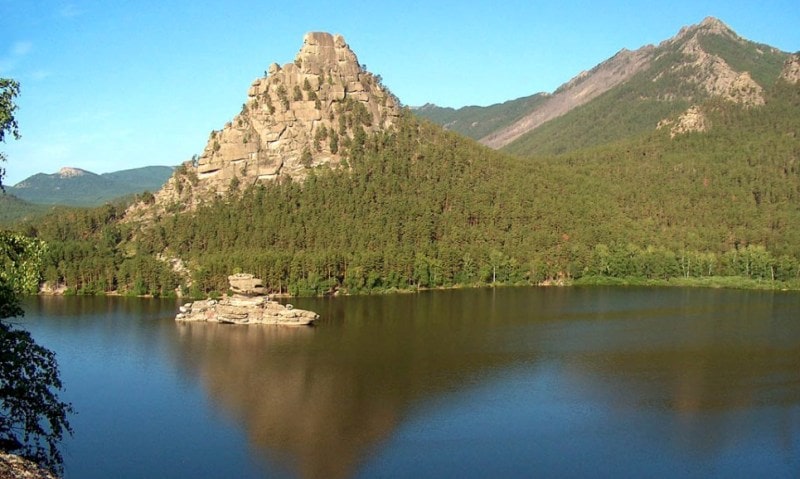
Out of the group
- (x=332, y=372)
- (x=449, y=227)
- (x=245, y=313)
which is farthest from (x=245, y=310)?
(x=449, y=227)

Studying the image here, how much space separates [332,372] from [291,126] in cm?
7857

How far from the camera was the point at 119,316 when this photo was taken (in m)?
77.8

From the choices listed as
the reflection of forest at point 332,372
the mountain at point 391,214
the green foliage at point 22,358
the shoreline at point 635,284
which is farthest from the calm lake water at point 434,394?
the mountain at point 391,214

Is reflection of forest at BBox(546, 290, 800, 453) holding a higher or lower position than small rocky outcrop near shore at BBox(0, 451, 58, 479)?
lower

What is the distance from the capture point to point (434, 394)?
47.8 meters

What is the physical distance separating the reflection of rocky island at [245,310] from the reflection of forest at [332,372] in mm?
1883

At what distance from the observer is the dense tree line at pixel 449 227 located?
9825 centimetres

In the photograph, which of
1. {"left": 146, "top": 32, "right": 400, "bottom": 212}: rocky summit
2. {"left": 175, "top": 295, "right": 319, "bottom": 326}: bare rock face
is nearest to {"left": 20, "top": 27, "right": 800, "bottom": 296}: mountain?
{"left": 146, "top": 32, "right": 400, "bottom": 212}: rocky summit

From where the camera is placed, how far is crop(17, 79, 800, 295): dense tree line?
98.2m

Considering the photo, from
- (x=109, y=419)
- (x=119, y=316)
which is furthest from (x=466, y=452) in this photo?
(x=119, y=316)

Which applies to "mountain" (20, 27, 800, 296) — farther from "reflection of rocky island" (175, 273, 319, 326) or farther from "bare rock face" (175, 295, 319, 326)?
"bare rock face" (175, 295, 319, 326)

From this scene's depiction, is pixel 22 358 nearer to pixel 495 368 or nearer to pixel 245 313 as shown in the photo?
pixel 495 368

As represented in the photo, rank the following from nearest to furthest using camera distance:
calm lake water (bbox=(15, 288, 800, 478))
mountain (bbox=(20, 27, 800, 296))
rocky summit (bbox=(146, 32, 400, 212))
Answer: calm lake water (bbox=(15, 288, 800, 478)), mountain (bbox=(20, 27, 800, 296)), rocky summit (bbox=(146, 32, 400, 212))

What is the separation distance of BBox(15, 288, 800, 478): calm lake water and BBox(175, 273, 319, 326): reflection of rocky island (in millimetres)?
2069
